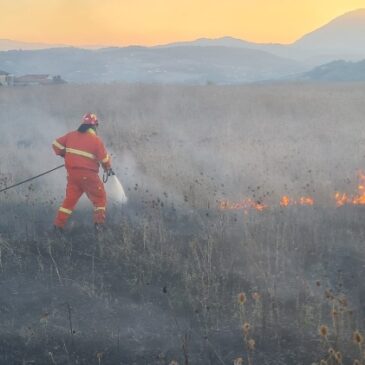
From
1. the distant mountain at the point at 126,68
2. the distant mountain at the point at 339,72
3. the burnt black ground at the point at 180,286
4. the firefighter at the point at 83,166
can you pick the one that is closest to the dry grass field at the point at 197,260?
the burnt black ground at the point at 180,286

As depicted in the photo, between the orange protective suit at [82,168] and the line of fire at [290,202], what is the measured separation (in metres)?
1.95

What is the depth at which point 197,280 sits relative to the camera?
589 centimetres

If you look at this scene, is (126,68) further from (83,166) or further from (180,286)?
(180,286)

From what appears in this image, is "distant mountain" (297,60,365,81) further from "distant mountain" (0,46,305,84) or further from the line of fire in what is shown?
the line of fire

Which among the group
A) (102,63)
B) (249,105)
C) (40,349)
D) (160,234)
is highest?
(102,63)

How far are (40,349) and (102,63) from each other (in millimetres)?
185466

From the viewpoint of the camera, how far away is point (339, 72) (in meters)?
96.6

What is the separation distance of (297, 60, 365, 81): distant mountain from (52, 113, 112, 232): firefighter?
8527 centimetres

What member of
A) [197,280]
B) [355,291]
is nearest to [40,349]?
[197,280]

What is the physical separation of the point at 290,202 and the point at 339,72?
313 feet

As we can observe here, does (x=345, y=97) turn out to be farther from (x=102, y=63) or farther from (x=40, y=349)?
(x=102, y=63)

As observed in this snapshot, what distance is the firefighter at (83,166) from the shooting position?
7391 millimetres

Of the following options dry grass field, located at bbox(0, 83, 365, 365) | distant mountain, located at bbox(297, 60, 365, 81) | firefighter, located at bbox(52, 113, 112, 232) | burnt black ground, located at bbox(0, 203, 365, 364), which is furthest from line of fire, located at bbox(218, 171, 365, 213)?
distant mountain, located at bbox(297, 60, 365, 81)

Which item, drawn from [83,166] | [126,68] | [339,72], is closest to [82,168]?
[83,166]
